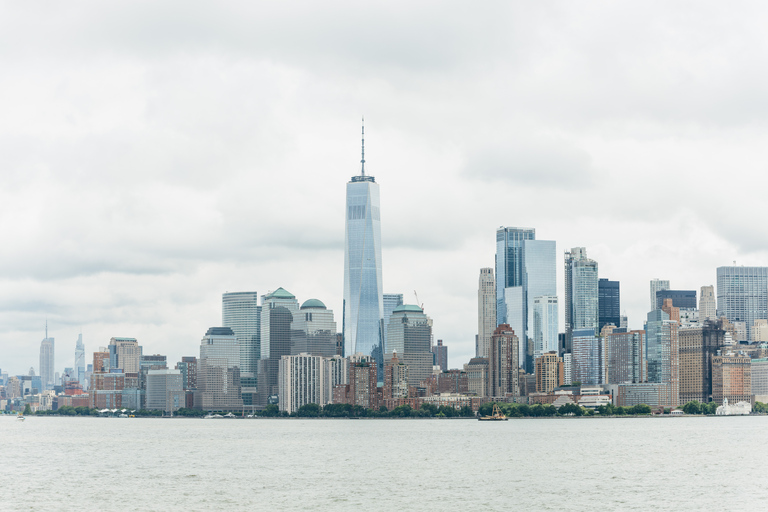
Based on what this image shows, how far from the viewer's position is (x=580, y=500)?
105 m

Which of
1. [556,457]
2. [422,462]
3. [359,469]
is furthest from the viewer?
[556,457]

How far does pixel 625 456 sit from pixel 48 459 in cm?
8871

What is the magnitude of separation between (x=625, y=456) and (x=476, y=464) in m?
29.3

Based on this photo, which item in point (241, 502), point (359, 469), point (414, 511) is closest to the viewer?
point (414, 511)

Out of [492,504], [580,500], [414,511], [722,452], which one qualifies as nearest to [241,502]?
[414,511]

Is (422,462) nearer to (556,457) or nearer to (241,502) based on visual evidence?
(556,457)

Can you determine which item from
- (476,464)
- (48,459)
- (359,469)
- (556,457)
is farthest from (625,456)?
(48,459)

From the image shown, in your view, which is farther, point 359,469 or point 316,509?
point 359,469

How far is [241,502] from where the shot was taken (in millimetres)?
103938

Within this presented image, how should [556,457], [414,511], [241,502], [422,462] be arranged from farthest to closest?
[556,457]
[422,462]
[241,502]
[414,511]

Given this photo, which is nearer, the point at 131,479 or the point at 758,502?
the point at 758,502

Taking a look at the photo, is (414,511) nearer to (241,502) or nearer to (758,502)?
→ (241,502)

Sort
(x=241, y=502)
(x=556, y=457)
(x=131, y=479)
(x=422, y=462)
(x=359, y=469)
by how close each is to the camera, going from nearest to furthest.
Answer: (x=241, y=502) < (x=131, y=479) < (x=359, y=469) < (x=422, y=462) < (x=556, y=457)

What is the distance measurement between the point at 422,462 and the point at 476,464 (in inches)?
324
